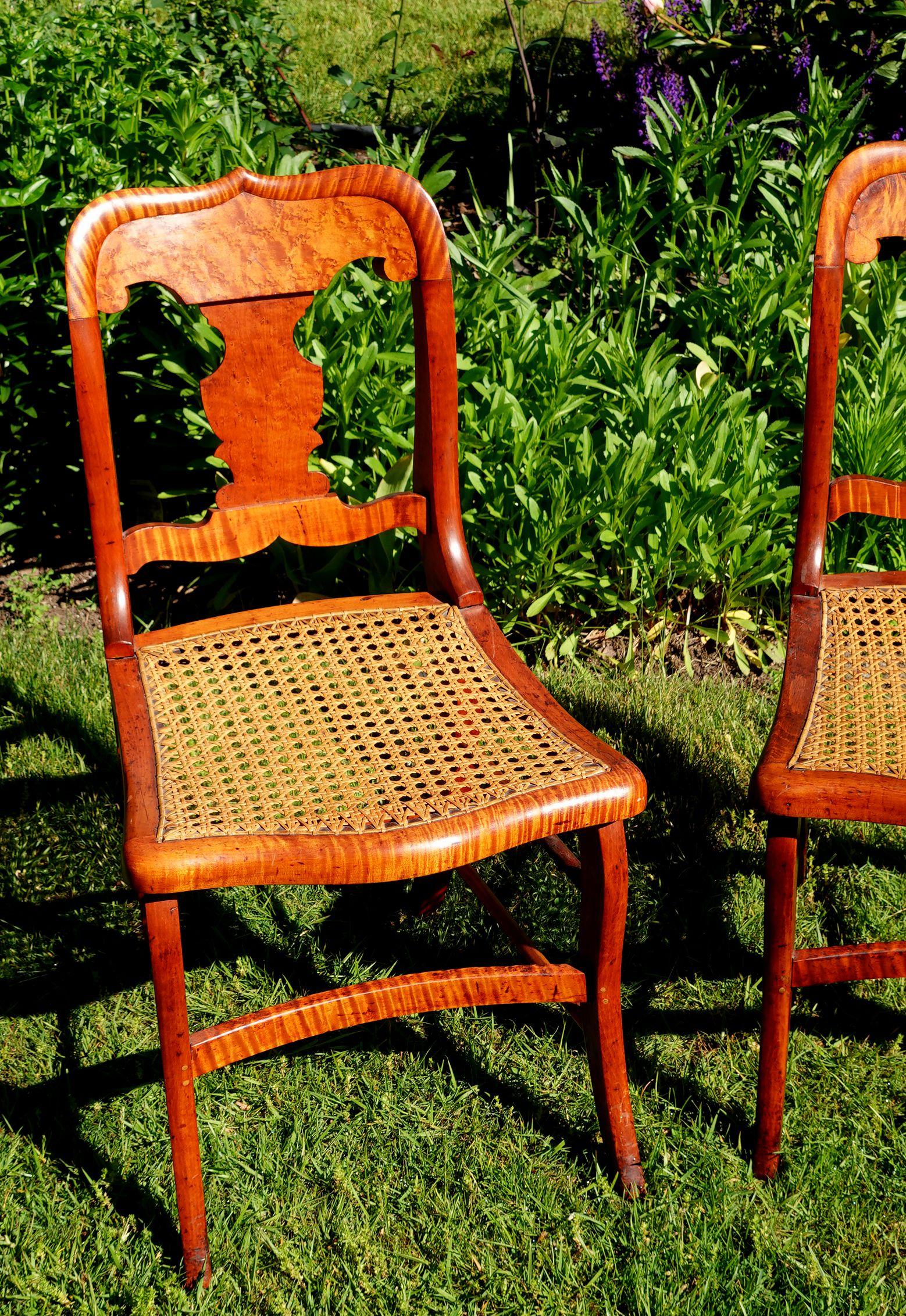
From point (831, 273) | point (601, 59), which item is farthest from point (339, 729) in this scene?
point (601, 59)

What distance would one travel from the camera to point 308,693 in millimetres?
1627

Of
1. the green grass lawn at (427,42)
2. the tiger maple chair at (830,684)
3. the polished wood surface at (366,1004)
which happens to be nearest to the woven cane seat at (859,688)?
the tiger maple chair at (830,684)

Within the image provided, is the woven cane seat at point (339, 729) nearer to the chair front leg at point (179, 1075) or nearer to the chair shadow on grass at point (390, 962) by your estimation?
the chair front leg at point (179, 1075)

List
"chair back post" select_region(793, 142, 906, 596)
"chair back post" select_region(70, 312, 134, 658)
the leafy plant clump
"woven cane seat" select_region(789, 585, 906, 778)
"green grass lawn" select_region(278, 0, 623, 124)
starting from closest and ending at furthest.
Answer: "woven cane seat" select_region(789, 585, 906, 778), "chair back post" select_region(70, 312, 134, 658), "chair back post" select_region(793, 142, 906, 596), the leafy plant clump, "green grass lawn" select_region(278, 0, 623, 124)

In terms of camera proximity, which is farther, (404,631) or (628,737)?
(628,737)

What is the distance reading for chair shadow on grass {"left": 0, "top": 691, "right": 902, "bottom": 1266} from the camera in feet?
5.84

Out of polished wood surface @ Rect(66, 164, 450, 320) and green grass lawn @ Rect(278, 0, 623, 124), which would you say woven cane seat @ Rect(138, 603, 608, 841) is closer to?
polished wood surface @ Rect(66, 164, 450, 320)

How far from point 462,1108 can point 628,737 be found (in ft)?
3.07

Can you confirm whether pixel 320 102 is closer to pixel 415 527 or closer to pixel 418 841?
pixel 415 527

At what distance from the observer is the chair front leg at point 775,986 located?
4.86 ft

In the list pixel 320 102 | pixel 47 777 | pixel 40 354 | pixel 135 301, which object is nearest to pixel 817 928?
pixel 47 777

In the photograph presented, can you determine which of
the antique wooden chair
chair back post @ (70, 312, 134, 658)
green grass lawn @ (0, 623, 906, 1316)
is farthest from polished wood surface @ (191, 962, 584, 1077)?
chair back post @ (70, 312, 134, 658)

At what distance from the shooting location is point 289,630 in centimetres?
175

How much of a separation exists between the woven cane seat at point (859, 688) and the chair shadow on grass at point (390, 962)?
0.63 meters
